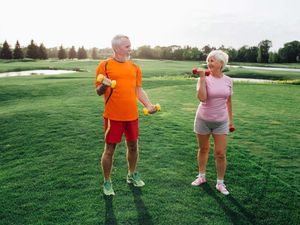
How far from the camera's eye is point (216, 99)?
216 inches

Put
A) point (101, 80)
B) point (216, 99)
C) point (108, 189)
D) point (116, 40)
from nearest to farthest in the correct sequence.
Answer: point (101, 80) < point (116, 40) < point (216, 99) < point (108, 189)

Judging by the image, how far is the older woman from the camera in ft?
17.7

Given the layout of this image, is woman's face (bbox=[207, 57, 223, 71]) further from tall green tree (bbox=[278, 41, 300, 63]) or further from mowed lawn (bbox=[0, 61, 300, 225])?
tall green tree (bbox=[278, 41, 300, 63])

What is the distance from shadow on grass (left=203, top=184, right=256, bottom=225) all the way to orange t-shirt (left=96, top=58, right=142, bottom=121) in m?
1.85

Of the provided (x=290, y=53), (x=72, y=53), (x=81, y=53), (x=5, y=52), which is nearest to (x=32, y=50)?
(x=5, y=52)

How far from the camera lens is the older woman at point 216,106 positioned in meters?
5.39

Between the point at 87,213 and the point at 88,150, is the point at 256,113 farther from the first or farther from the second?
the point at 87,213

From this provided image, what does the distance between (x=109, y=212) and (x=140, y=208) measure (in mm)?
452

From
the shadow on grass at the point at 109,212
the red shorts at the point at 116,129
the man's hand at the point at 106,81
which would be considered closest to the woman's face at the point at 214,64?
the red shorts at the point at 116,129

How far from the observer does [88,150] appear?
8.17 m

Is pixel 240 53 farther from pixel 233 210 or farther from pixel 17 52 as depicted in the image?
pixel 233 210

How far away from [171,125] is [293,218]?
20.0ft

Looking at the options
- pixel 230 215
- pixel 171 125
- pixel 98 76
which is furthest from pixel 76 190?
pixel 171 125

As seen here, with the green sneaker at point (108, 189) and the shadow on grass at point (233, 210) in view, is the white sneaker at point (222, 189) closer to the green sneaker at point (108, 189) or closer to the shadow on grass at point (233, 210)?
the shadow on grass at point (233, 210)
